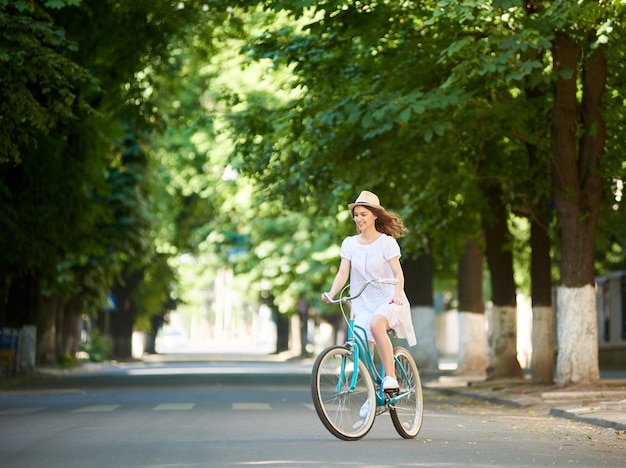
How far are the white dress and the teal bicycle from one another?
0.09m

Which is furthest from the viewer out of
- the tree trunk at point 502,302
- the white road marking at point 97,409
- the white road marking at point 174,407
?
the tree trunk at point 502,302

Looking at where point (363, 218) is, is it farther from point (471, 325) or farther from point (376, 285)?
point (471, 325)

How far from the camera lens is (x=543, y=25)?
59.0ft

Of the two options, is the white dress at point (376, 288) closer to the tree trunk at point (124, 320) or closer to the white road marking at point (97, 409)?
the white road marking at point (97, 409)

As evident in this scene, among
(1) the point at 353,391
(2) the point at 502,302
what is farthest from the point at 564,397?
(1) the point at 353,391

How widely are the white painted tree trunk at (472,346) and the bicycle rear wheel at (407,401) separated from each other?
18384 millimetres

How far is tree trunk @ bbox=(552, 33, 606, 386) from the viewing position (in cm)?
2025

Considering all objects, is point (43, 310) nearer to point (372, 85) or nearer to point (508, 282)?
point (508, 282)

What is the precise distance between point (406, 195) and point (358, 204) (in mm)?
12322

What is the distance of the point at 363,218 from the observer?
482 inches

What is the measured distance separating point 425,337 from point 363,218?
23.0 m

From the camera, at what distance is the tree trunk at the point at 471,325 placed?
30.9m

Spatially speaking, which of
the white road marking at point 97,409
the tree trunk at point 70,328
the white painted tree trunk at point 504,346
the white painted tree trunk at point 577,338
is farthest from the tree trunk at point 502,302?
the tree trunk at point 70,328

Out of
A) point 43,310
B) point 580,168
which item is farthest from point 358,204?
point 43,310
